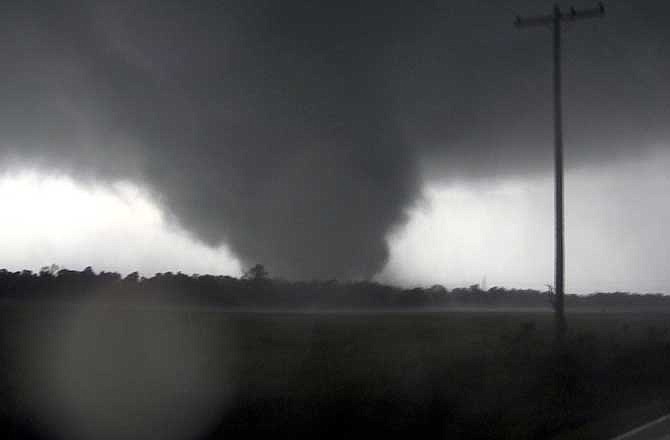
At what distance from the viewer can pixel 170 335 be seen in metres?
22.7

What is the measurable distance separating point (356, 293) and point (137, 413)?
55.1 m

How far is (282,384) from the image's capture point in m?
18.8

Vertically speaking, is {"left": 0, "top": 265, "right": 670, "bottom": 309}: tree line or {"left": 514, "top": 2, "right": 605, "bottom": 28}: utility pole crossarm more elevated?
{"left": 514, "top": 2, "right": 605, "bottom": 28}: utility pole crossarm

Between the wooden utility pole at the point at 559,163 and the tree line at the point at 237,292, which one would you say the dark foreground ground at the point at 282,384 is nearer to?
the wooden utility pole at the point at 559,163

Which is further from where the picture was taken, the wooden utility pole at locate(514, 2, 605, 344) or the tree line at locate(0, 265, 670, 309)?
the tree line at locate(0, 265, 670, 309)

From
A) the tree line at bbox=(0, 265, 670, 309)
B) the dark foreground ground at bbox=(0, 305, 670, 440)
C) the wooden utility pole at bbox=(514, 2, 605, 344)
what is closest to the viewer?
the dark foreground ground at bbox=(0, 305, 670, 440)

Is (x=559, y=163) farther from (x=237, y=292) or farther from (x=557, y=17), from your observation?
(x=237, y=292)

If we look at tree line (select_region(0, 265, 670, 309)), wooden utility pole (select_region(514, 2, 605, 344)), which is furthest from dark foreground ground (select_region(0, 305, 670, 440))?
tree line (select_region(0, 265, 670, 309))

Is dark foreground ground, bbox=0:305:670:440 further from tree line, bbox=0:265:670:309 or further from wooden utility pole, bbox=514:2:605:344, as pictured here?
tree line, bbox=0:265:670:309

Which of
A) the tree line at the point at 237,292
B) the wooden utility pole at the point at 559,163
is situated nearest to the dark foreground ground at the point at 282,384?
the wooden utility pole at the point at 559,163

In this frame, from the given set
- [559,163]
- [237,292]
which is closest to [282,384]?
[559,163]

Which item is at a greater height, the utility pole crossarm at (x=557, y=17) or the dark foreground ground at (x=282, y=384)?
the utility pole crossarm at (x=557, y=17)

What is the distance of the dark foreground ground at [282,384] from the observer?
1568 cm

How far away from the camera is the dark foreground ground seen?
51.4ft
